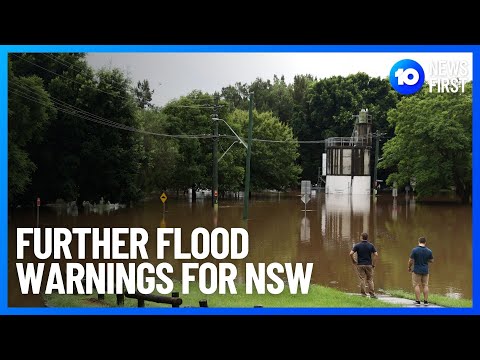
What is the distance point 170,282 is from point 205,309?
1892 mm

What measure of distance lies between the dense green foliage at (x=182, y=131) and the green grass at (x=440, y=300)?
15.9 feet

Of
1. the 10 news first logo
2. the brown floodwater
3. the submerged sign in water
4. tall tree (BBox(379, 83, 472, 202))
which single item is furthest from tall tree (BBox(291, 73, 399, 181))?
the submerged sign in water

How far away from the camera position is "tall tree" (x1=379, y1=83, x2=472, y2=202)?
2558 centimetres

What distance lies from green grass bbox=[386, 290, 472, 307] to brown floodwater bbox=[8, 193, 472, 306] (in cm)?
57

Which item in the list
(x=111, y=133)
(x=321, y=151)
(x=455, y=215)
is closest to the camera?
(x=455, y=215)

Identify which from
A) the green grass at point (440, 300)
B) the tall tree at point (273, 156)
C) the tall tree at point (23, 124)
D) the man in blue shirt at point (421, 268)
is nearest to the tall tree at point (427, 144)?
the tall tree at point (273, 156)

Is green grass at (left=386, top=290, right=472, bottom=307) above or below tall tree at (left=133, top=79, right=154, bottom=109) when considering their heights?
below

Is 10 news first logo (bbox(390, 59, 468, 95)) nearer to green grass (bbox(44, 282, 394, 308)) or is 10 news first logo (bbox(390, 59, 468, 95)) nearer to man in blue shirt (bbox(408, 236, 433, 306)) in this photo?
man in blue shirt (bbox(408, 236, 433, 306))

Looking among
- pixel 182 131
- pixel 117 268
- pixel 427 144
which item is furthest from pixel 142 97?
pixel 427 144

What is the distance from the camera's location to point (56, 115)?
1830 cm

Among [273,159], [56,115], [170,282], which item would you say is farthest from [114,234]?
[273,159]

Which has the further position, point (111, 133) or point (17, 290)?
point (111, 133)

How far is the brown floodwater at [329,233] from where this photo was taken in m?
14.4

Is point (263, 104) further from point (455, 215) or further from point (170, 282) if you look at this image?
point (170, 282)
